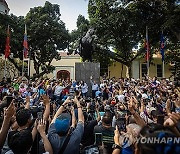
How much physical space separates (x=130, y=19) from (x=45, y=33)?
10.7 m

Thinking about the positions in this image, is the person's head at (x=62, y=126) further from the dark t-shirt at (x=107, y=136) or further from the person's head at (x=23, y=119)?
the dark t-shirt at (x=107, y=136)

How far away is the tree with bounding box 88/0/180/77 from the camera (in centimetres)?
2738

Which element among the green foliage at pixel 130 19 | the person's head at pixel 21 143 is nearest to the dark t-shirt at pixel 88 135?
the person's head at pixel 21 143

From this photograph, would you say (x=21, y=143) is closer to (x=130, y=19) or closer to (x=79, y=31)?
(x=130, y=19)

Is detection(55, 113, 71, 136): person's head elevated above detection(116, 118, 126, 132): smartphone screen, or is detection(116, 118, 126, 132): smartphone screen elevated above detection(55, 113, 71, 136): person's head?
detection(55, 113, 71, 136): person's head

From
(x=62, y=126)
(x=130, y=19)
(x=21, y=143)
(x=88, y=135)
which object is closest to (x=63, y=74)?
(x=130, y=19)

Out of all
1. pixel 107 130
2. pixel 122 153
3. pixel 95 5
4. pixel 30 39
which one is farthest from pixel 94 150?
pixel 30 39

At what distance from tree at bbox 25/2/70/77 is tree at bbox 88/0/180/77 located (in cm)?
576

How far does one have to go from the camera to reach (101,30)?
29.1m

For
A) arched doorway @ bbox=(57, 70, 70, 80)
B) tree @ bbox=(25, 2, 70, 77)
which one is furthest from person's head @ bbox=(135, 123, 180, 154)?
arched doorway @ bbox=(57, 70, 70, 80)

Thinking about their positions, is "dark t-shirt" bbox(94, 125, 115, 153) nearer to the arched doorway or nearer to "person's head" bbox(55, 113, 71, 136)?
"person's head" bbox(55, 113, 71, 136)

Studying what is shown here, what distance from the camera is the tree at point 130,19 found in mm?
27375

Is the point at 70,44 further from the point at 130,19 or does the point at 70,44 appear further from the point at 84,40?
the point at 84,40

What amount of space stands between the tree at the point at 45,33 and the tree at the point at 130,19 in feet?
18.9
